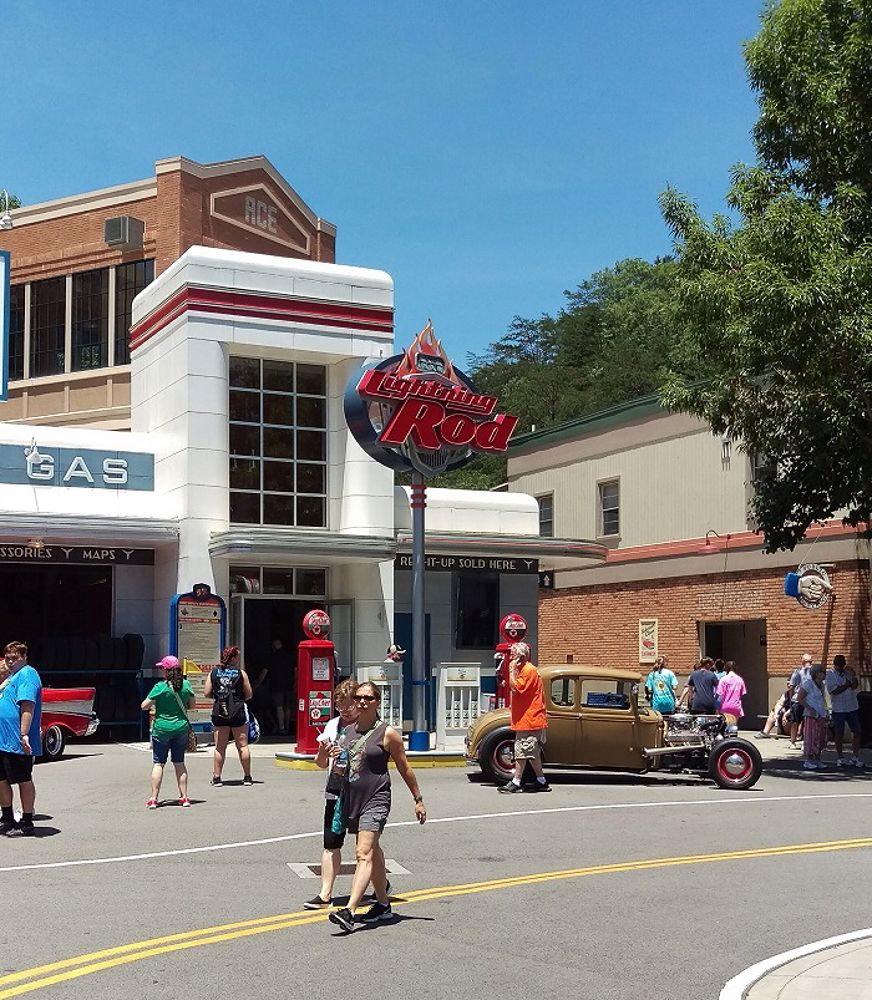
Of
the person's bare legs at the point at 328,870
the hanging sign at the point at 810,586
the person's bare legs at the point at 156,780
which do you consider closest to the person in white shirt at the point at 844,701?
the hanging sign at the point at 810,586

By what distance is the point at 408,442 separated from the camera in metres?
22.3

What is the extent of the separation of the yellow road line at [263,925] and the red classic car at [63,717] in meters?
11.2

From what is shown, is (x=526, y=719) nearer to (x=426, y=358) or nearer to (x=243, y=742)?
(x=243, y=742)

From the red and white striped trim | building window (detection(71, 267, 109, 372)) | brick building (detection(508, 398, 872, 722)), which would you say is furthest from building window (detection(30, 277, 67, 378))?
brick building (detection(508, 398, 872, 722))

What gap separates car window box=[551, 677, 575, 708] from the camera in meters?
18.2

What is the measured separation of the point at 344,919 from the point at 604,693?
9.82 metres

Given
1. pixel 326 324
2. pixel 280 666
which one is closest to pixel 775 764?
pixel 280 666

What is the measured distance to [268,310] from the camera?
2478cm

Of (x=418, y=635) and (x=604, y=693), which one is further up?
(x=418, y=635)

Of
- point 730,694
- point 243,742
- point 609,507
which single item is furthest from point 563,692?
point 609,507

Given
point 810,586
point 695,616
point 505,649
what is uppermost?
point 810,586

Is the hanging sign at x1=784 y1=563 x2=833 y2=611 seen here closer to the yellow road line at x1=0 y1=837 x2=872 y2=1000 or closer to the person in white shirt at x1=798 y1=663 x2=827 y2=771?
the person in white shirt at x1=798 y1=663 x2=827 y2=771

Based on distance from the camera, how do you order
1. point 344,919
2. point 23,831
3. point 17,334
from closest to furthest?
point 344,919
point 23,831
point 17,334

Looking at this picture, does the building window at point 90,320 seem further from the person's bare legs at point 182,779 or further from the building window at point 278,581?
the person's bare legs at point 182,779
